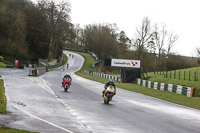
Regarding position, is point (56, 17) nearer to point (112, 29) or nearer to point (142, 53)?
point (142, 53)

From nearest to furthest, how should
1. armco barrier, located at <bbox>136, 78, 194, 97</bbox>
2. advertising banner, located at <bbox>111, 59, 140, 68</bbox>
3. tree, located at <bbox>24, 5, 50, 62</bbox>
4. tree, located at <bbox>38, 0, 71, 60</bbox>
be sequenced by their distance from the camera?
armco barrier, located at <bbox>136, 78, 194, 97</bbox>
advertising banner, located at <bbox>111, 59, 140, 68</bbox>
tree, located at <bbox>38, 0, 71, 60</bbox>
tree, located at <bbox>24, 5, 50, 62</bbox>

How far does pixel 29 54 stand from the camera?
82875mm

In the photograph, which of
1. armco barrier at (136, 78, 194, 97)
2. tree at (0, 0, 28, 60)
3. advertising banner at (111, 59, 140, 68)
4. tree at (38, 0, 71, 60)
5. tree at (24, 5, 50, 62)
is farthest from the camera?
tree at (24, 5, 50, 62)

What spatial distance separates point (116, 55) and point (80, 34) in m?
54.4

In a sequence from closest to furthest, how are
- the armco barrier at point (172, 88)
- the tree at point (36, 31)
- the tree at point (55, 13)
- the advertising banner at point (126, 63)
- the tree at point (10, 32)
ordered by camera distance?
the armco barrier at point (172, 88) → the advertising banner at point (126, 63) → the tree at point (10, 32) → the tree at point (55, 13) → the tree at point (36, 31)

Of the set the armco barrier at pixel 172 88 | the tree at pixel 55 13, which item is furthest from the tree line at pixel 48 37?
the armco barrier at pixel 172 88

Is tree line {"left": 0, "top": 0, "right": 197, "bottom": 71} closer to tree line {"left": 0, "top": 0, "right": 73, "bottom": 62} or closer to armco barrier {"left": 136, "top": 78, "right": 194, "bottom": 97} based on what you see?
tree line {"left": 0, "top": 0, "right": 73, "bottom": 62}

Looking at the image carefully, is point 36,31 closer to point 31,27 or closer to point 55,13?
point 31,27

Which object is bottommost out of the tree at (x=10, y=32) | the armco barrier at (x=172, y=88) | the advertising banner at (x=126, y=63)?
the armco barrier at (x=172, y=88)

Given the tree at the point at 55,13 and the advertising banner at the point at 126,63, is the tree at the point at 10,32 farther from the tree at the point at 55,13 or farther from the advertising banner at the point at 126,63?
the advertising banner at the point at 126,63

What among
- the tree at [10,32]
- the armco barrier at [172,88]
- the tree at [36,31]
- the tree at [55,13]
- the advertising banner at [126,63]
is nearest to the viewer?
the armco barrier at [172,88]

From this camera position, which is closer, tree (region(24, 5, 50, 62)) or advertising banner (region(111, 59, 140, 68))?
advertising banner (region(111, 59, 140, 68))

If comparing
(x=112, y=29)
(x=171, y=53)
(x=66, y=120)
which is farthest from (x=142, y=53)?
(x=66, y=120)

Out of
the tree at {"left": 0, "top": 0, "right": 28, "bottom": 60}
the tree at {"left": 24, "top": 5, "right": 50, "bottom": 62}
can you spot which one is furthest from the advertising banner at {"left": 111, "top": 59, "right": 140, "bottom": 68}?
the tree at {"left": 24, "top": 5, "right": 50, "bottom": 62}
